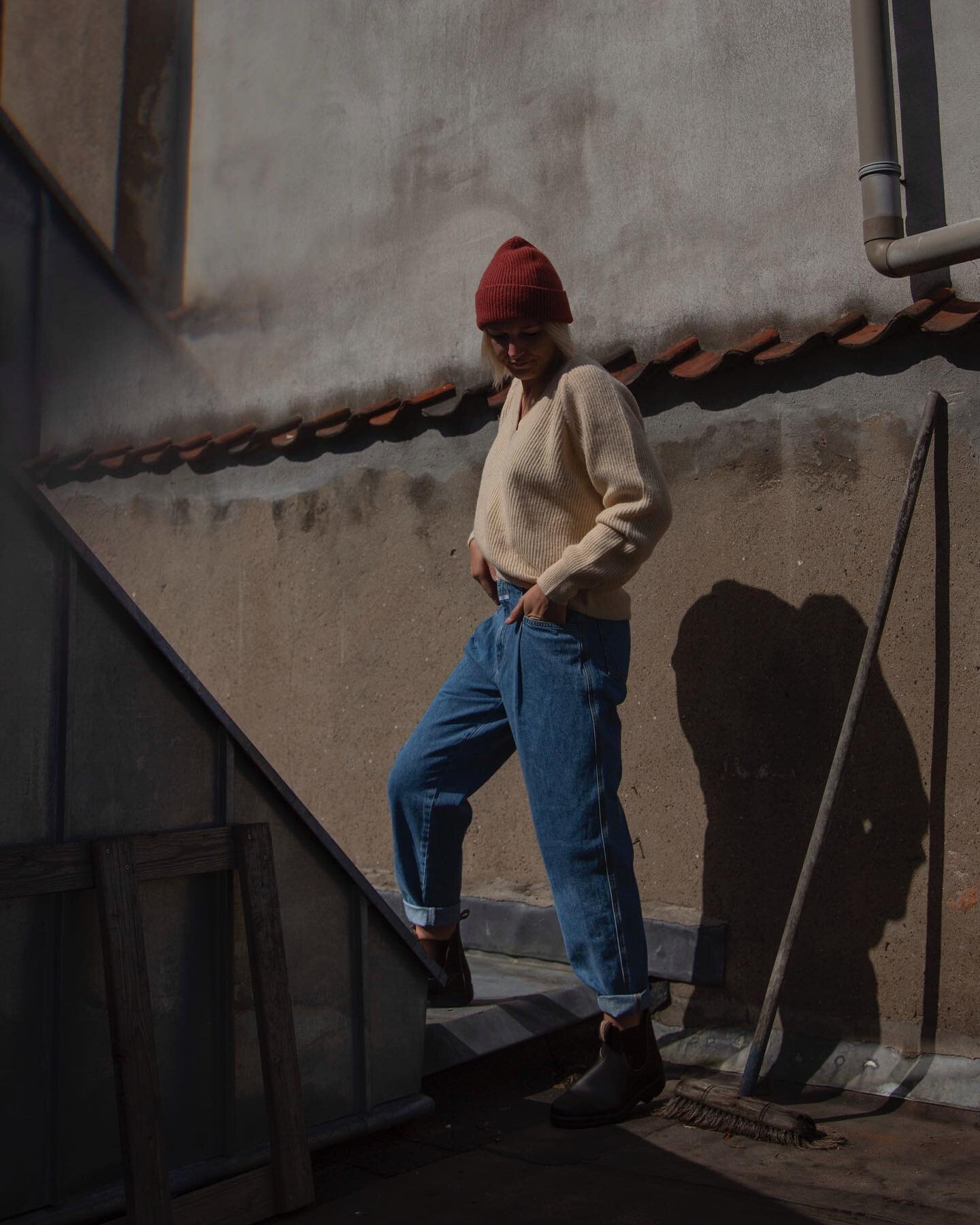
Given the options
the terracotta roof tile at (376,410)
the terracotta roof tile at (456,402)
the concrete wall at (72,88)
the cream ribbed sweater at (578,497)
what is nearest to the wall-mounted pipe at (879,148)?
the cream ribbed sweater at (578,497)

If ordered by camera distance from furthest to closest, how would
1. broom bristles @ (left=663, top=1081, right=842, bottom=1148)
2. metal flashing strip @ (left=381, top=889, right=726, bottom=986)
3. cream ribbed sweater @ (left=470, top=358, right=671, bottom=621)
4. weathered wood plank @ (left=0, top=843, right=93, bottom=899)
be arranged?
metal flashing strip @ (left=381, top=889, right=726, bottom=986), cream ribbed sweater @ (left=470, top=358, right=671, bottom=621), broom bristles @ (left=663, top=1081, right=842, bottom=1148), weathered wood plank @ (left=0, top=843, right=93, bottom=899)

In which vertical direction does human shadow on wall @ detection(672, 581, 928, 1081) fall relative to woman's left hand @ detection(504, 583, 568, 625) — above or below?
below

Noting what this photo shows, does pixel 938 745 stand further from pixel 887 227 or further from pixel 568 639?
pixel 887 227

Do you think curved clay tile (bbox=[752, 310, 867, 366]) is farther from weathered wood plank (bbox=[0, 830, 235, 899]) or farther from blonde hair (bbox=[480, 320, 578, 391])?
weathered wood plank (bbox=[0, 830, 235, 899])

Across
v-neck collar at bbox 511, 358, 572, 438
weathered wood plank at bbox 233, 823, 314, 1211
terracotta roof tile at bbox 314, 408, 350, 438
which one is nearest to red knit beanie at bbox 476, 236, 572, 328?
v-neck collar at bbox 511, 358, 572, 438

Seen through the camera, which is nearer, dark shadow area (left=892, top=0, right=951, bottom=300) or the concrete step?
the concrete step

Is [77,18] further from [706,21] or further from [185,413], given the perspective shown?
[706,21]

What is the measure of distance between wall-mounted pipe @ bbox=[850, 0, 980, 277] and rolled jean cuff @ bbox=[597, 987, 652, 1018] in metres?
1.82

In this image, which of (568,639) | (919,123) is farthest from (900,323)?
(568,639)

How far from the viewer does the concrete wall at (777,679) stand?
2.94 m

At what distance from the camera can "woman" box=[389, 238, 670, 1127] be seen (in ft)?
8.85

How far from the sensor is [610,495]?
2695 millimetres

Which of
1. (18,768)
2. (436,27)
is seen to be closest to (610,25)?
(436,27)

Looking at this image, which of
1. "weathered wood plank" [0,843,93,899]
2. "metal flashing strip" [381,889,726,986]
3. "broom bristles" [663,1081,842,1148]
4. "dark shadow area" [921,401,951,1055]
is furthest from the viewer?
"metal flashing strip" [381,889,726,986]
